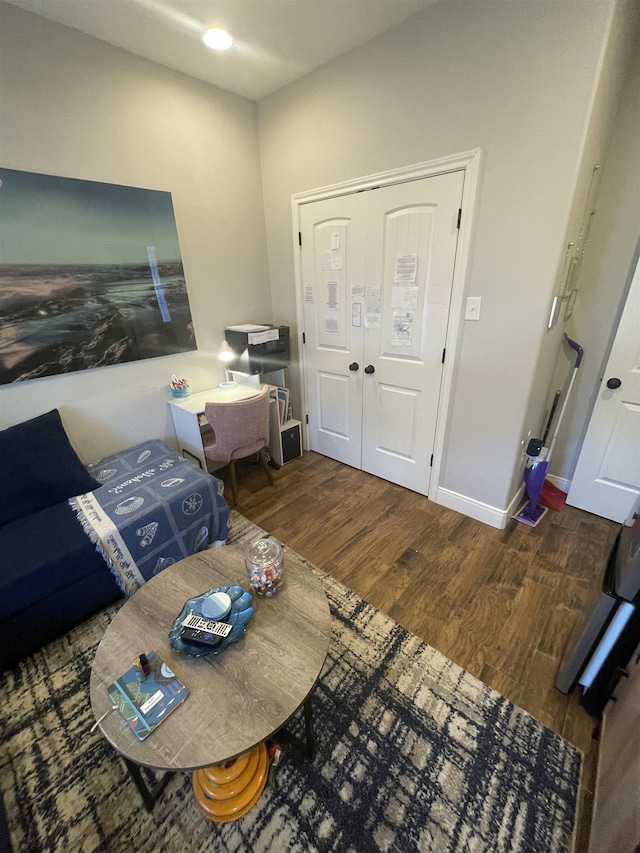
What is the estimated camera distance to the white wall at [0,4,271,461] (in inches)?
64.4

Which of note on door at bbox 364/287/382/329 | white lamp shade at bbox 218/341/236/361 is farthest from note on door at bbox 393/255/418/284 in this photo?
white lamp shade at bbox 218/341/236/361

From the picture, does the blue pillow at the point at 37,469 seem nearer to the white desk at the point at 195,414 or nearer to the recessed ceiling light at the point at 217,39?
the white desk at the point at 195,414

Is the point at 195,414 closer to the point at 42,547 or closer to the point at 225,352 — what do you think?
the point at 225,352

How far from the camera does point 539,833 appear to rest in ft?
3.17

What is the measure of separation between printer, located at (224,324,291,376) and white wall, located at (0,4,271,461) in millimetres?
164

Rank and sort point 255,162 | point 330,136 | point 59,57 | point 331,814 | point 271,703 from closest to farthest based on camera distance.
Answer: point 271,703 → point 331,814 → point 59,57 → point 330,136 → point 255,162

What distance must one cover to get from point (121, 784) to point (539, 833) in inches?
A: 50.2

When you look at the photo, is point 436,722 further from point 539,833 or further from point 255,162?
point 255,162

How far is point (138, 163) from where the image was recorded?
2014 mm

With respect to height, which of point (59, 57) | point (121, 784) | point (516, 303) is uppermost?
point (59, 57)

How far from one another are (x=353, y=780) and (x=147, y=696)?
2.36 ft

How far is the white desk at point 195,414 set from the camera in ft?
7.50

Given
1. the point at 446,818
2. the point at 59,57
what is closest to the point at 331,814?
the point at 446,818

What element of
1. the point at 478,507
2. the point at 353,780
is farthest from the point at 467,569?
the point at 353,780
